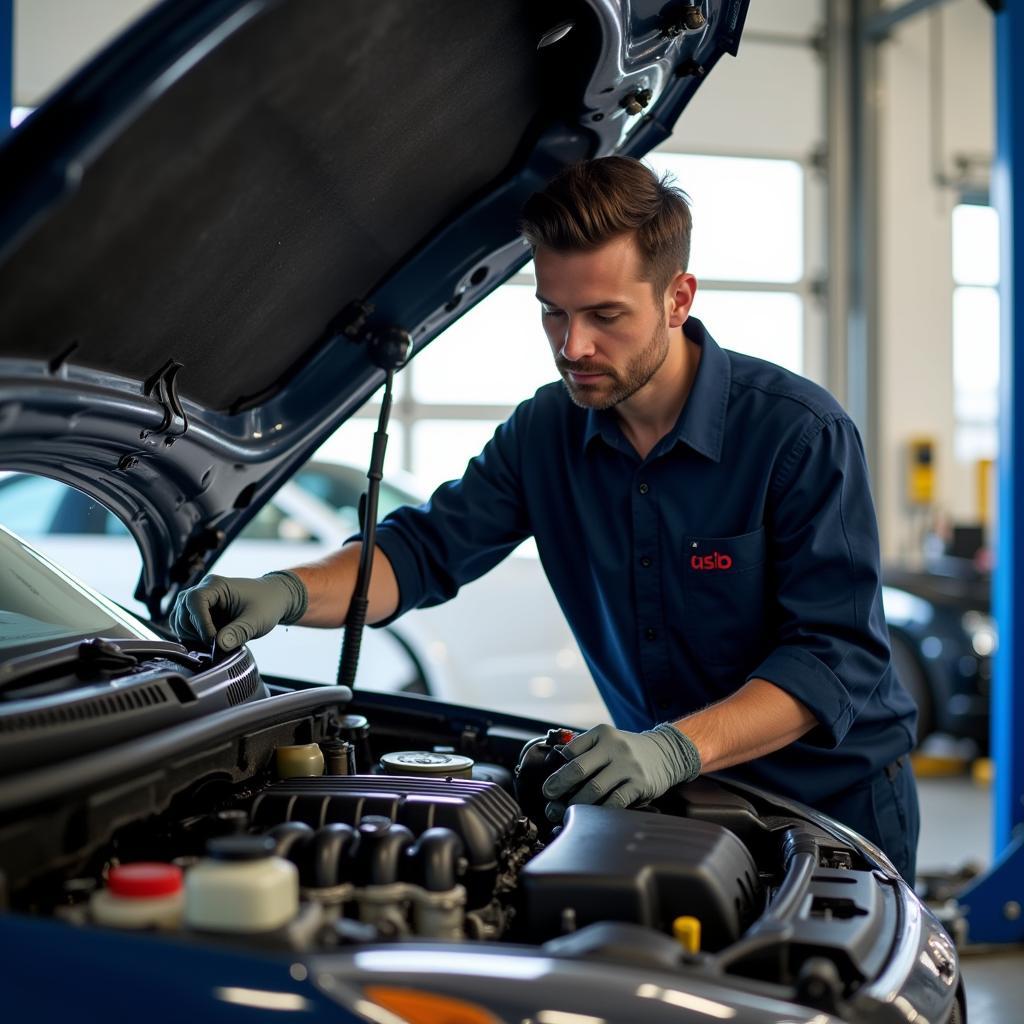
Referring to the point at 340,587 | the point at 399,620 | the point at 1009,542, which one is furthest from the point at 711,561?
the point at 399,620

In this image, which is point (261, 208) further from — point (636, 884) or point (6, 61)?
point (6, 61)

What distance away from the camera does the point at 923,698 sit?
5855 mm

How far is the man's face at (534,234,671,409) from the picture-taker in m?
1.90

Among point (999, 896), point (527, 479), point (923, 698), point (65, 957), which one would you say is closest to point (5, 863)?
point (65, 957)

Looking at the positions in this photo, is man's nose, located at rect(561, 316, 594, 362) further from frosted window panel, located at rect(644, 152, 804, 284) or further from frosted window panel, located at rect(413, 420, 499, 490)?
frosted window panel, located at rect(644, 152, 804, 284)

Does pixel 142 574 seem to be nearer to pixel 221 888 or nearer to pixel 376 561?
pixel 376 561

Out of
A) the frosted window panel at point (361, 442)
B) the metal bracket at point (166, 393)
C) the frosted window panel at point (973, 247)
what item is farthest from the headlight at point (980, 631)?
the metal bracket at point (166, 393)

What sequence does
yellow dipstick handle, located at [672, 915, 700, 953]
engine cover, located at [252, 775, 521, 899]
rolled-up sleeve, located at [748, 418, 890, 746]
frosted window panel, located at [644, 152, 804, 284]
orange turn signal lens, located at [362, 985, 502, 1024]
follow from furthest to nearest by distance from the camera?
frosted window panel, located at [644, 152, 804, 284] → rolled-up sleeve, located at [748, 418, 890, 746] → engine cover, located at [252, 775, 521, 899] → yellow dipstick handle, located at [672, 915, 700, 953] → orange turn signal lens, located at [362, 985, 502, 1024]

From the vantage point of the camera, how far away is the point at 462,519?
7.48 ft

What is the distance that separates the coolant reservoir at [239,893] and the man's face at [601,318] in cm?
100

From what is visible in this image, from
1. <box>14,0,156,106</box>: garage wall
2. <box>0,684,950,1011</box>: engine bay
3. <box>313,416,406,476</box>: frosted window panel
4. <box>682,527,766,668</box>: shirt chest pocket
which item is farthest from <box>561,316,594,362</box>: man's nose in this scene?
<box>14,0,156,106</box>: garage wall

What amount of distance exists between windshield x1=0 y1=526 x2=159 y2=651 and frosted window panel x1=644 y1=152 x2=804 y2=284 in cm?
597

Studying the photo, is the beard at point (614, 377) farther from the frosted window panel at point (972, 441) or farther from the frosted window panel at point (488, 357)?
the frosted window panel at point (972, 441)

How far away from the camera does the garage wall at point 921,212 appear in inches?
319
